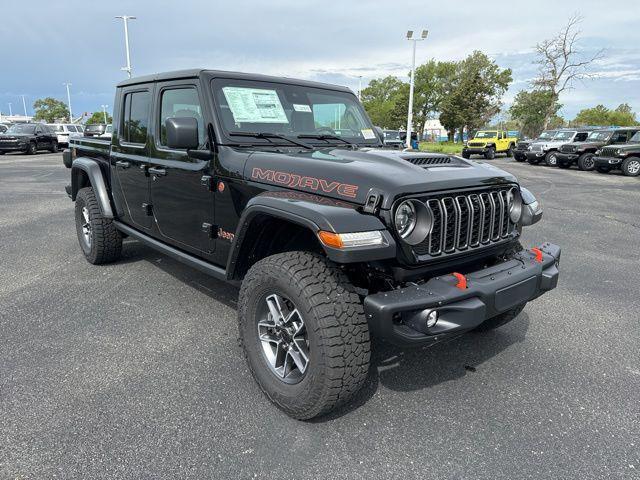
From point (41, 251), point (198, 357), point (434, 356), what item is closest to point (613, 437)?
point (434, 356)

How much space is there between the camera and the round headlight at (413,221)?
2.38 metres

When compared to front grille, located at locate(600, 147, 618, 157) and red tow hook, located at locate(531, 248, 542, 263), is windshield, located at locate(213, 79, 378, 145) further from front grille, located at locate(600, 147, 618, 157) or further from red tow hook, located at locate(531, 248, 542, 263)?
front grille, located at locate(600, 147, 618, 157)

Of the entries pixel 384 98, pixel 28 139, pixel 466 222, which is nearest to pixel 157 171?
pixel 466 222

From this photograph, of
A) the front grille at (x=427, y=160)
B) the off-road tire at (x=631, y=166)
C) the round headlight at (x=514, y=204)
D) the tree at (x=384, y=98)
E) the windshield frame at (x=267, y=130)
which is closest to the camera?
the front grille at (x=427, y=160)

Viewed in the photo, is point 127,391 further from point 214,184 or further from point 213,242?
point 214,184

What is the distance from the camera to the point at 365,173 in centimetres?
245

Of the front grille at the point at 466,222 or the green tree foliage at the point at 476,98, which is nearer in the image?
the front grille at the point at 466,222

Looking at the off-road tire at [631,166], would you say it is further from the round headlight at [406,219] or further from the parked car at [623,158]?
the round headlight at [406,219]

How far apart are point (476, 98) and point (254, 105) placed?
5696 centimetres

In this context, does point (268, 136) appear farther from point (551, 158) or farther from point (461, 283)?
point (551, 158)

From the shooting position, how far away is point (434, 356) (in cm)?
322

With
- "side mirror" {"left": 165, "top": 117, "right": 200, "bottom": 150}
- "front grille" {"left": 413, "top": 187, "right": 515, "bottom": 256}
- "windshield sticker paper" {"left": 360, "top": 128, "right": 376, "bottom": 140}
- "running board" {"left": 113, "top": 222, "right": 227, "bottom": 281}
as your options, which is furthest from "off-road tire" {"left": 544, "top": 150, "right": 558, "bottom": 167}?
"side mirror" {"left": 165, "top": 117, "right": 200, "bottom": 150}

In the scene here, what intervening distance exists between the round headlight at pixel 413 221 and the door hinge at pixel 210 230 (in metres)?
1.41

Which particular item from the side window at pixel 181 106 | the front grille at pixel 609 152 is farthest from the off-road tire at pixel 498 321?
the front grille at pixel 609 152
